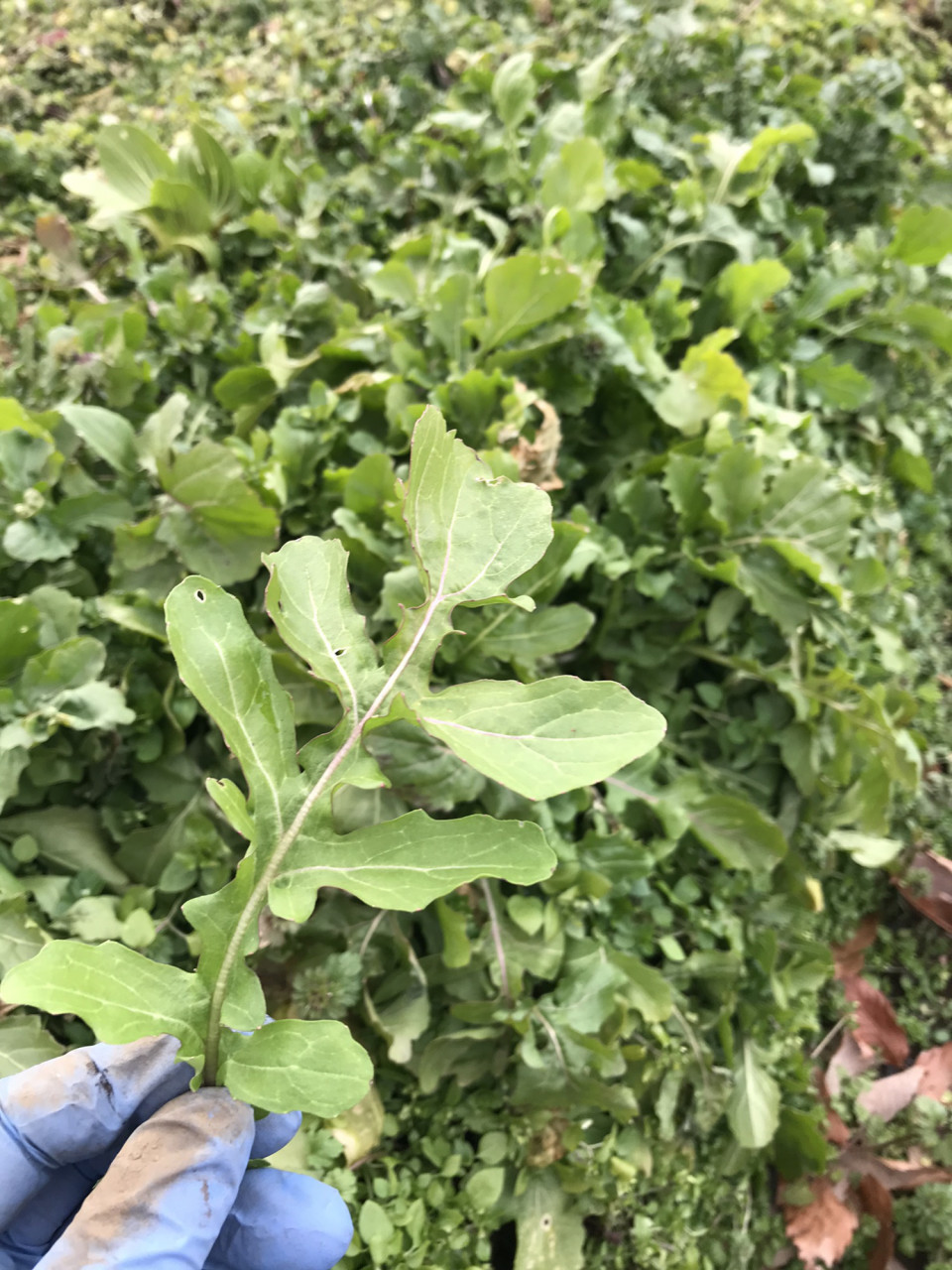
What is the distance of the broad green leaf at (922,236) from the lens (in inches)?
94.8

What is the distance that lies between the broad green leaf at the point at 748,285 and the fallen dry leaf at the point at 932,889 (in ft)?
5.48

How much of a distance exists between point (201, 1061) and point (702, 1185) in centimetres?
141

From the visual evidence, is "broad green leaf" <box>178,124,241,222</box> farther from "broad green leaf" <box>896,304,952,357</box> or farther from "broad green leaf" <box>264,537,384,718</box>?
"broad green leaf" <box>896,304,952,357</box>

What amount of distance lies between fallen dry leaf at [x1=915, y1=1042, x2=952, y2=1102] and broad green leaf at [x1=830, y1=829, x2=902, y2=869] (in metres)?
0.56

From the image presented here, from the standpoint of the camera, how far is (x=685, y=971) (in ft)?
5.91

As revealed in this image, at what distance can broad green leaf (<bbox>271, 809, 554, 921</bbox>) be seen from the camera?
824mm

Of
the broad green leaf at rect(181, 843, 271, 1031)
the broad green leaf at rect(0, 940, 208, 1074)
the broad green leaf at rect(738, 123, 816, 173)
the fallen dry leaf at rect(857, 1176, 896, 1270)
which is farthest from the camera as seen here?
the broad green leaf at rect(738, 123, 816, 173)

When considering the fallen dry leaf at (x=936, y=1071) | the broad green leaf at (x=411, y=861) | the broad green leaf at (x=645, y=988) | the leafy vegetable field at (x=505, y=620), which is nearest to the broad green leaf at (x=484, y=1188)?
the leafy vegetable field at (x=505, y=620)

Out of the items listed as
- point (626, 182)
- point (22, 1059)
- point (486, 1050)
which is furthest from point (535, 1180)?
point (626, 182)

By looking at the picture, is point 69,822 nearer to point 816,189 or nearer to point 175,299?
point 175,299

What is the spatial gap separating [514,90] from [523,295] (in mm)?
998

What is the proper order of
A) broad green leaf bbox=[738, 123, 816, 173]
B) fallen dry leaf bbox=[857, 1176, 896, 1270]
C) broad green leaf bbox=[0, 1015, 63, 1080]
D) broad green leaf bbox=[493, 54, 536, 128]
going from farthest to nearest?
broad green leaf bbox=[493, 54, 536, 128] → broad green leaf bbox=[738, 123, 816, 173] → fallen dry leaf bbox=[857, 1176, 896, 1270] → broad green leaf bbox=[0, 1015, 63, 1080]

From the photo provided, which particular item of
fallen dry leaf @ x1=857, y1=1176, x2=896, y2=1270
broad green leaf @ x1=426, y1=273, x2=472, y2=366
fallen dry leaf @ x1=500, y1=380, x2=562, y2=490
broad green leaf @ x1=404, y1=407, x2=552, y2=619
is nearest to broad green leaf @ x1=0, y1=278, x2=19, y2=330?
broad green leaf @ x1=426, y1=273, x2=472, y2=366

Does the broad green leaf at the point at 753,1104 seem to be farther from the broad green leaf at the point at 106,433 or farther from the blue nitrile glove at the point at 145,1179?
the broad green leaf at the point at 106,433
